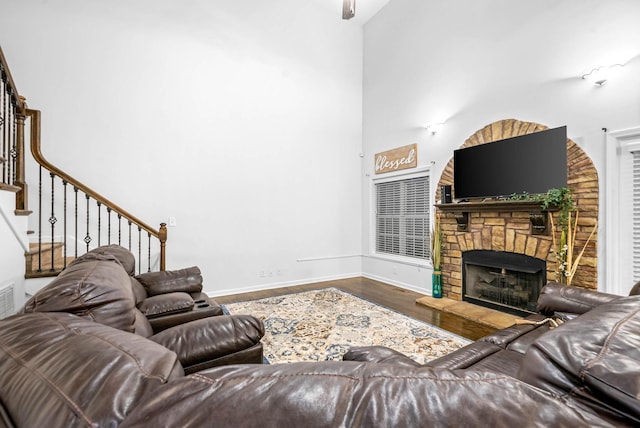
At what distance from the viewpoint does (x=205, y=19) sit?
4.60m

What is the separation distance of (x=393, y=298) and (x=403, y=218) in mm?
1532

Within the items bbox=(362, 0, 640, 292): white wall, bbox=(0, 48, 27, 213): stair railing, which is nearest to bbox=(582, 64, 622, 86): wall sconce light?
bbox=(362, 0, 640, 292): white wall

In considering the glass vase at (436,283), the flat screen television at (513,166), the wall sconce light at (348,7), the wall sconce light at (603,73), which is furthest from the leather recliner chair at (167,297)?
the wall sconce light at (603,73)

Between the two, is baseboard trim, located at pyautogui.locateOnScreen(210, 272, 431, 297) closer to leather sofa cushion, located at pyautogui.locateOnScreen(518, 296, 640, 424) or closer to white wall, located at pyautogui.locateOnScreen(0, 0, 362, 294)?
white wall, located at pyautogui.locateOnScreen(0, 0, 362, 294)

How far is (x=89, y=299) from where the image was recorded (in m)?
1.17

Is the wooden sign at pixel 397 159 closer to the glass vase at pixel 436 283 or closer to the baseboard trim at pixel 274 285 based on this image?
the glass vase at pixel 436 283

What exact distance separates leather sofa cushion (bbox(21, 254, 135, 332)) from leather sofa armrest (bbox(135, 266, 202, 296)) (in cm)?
154

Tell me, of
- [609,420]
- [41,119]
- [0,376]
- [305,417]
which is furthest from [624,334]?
[41,119]

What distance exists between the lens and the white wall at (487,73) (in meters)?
2.88

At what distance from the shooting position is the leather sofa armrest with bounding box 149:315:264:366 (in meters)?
1.45

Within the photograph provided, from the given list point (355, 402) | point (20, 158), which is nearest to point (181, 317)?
point (355, 402)

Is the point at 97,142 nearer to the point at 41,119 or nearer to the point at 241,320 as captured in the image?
the point at 41,119

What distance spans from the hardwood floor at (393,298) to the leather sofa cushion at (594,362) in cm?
269

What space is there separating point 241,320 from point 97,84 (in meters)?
4.18
